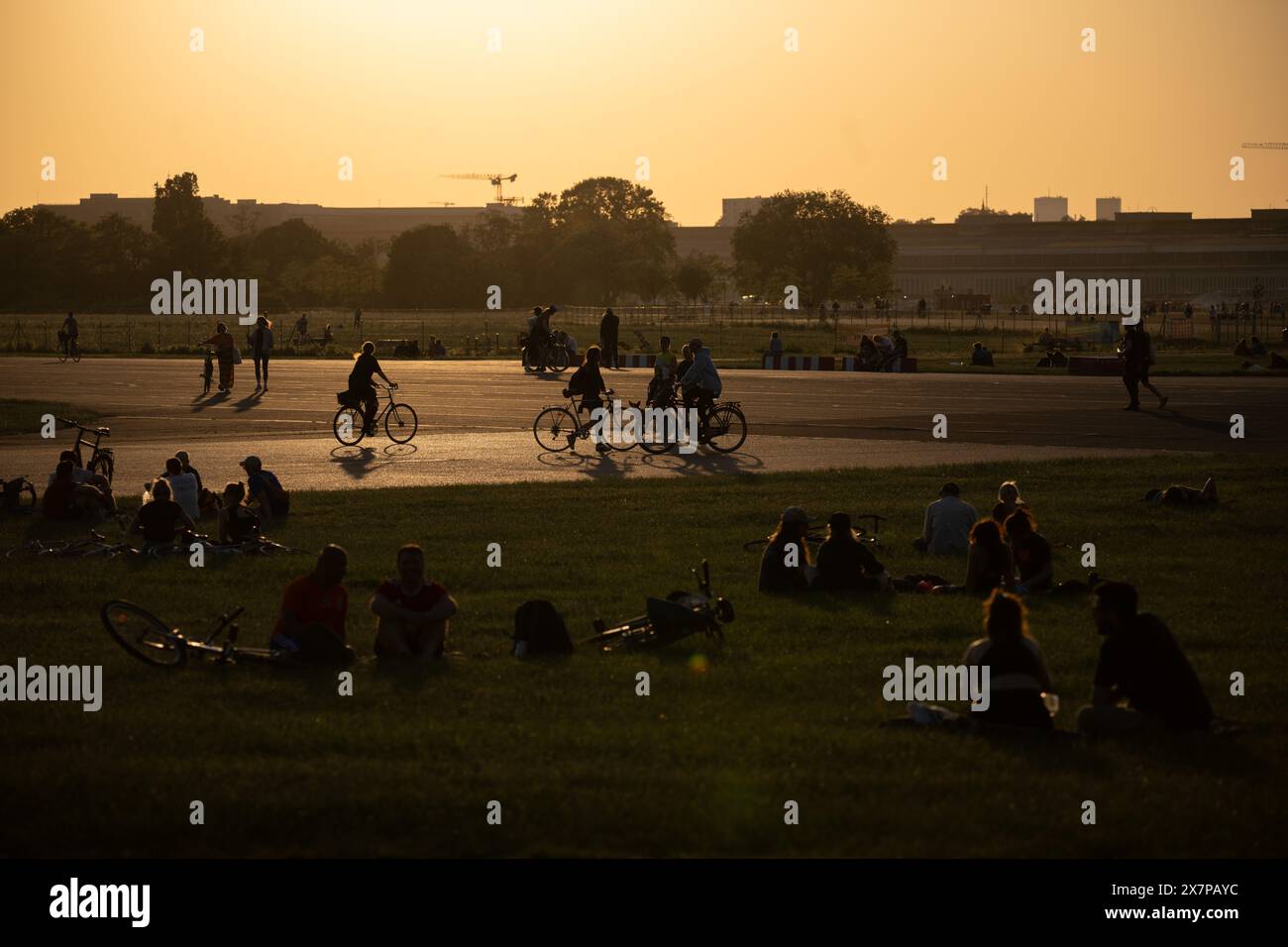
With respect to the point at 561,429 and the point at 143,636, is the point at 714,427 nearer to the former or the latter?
the point at 561,429

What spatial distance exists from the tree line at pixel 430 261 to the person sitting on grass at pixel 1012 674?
132 m

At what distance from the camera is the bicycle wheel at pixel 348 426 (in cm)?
2980

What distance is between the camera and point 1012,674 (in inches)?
401

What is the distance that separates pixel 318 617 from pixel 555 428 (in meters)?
17.1

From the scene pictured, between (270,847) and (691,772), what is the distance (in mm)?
2409

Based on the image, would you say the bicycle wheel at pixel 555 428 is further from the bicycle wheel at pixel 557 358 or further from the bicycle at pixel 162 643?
the bicycle wheel at pixel 557 358

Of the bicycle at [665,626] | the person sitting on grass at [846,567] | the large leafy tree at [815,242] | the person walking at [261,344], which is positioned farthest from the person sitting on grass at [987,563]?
the large leafy tree at [815,242]

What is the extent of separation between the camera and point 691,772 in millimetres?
9211

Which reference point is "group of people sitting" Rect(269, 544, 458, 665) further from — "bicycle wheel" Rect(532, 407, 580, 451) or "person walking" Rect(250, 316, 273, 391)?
"person walking" Rect(250, 316, 273, 391)

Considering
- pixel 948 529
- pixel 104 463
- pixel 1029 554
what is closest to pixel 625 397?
pixel 104 463

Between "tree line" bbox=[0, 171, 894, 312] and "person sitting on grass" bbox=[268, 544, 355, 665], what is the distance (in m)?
129

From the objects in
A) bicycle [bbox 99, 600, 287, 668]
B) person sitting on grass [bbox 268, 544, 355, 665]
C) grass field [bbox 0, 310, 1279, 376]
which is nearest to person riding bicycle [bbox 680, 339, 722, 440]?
person sitting on grass [bbox 268, 544, 355, 665]

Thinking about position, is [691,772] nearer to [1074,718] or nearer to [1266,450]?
[1074,718]
